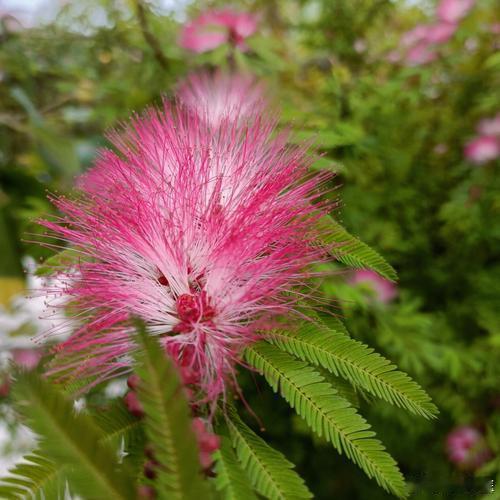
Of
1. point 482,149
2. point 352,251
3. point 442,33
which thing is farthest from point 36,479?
point 442,33

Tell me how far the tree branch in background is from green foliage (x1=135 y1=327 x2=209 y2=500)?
6.15 feet

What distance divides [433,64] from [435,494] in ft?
6.72

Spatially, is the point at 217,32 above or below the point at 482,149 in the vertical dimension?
above

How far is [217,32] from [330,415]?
1.80m

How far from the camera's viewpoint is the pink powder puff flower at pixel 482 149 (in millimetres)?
2529

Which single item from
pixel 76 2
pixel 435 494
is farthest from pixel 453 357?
pixel 76 2

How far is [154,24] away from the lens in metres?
2.30

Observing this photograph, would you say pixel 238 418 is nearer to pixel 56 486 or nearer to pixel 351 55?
pixel 56 486

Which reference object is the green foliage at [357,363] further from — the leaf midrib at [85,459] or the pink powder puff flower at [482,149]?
the pink powder puff flower at [482,149]

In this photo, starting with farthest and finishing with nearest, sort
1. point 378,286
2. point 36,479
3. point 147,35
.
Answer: point 378,286 < point 147,35 < point 36,479

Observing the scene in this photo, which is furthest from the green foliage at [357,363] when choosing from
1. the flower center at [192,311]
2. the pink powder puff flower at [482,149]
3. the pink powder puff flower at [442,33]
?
the pink powder puff flower at [442,33]

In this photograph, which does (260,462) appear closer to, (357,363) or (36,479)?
(357,363)

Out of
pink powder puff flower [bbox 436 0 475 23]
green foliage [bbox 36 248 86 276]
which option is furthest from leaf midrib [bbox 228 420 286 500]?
pink powder puff flower [bbox 436 0 475 23]

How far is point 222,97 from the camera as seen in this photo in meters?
1.58
